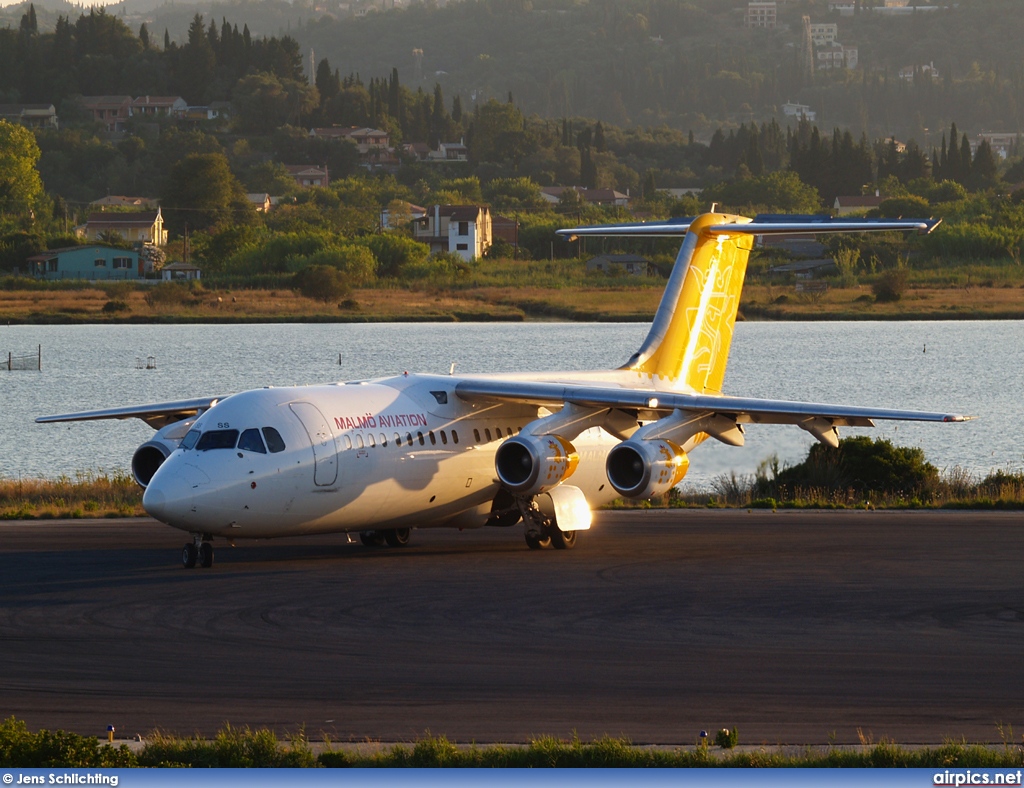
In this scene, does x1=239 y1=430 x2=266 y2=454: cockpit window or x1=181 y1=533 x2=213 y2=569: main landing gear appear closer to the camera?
x1=239 y1=430 x2=266 y2=454: cockpit window

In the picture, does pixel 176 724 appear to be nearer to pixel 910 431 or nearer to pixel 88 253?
pixel 910 431

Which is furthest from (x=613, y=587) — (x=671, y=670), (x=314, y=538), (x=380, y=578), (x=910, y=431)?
(x=910, y=431)

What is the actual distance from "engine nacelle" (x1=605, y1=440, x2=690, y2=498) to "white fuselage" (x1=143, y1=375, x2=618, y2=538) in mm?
2258

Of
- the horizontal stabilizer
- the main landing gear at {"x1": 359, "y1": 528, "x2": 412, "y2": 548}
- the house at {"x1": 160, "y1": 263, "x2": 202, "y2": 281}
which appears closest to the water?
the horizontal stabilizer

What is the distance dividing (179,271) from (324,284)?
112 ft

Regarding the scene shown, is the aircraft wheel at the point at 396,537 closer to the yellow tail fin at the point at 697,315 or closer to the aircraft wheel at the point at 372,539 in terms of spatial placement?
the aircraft wheel at the point at 372,539

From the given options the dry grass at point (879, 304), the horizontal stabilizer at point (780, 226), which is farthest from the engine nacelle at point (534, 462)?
the dry grass at point (879, 304)

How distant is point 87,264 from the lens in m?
160

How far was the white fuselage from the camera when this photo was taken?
77.4 feet

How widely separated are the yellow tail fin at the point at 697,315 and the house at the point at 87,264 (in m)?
133

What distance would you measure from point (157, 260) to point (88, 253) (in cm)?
842

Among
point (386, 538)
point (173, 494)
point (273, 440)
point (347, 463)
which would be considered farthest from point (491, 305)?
point (173, 494)

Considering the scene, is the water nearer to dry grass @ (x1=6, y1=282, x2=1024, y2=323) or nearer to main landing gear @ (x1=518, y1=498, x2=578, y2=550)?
dry grass @ (x1=6, y1=282, x2=1024, y2=323)

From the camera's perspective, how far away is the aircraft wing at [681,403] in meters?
25.3
